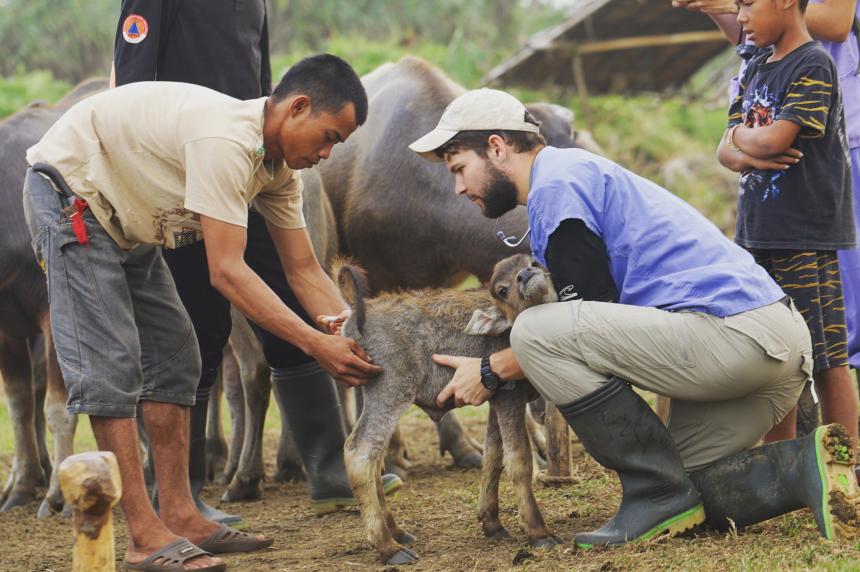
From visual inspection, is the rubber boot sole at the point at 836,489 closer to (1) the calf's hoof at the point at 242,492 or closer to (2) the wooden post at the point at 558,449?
(2) the wooden post at the point at 558,449

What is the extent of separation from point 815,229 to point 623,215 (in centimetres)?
106

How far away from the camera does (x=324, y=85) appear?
4.49 m

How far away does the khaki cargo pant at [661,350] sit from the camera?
4.16 m

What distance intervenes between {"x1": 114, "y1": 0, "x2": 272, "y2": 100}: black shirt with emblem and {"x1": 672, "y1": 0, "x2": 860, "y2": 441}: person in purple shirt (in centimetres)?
212

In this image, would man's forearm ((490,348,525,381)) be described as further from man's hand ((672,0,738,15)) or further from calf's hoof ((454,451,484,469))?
calf's hoof ((454,451,484,469))

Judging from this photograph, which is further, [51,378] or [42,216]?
[51,378]

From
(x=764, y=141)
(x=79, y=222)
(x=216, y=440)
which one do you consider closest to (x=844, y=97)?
(x=764, y=141)

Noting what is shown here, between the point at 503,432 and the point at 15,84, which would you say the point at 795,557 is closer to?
the point at 503,432

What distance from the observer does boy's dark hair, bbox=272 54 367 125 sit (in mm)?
4480

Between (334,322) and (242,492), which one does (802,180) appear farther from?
(242,492)

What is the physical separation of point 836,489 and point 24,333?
4965 millimetres

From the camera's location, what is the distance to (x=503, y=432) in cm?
454

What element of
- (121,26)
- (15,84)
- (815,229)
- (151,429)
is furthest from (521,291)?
(15,84)

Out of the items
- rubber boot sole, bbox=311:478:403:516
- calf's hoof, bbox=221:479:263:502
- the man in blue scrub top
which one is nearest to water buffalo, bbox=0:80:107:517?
calf's hoof, bbox=221:479:263:502
